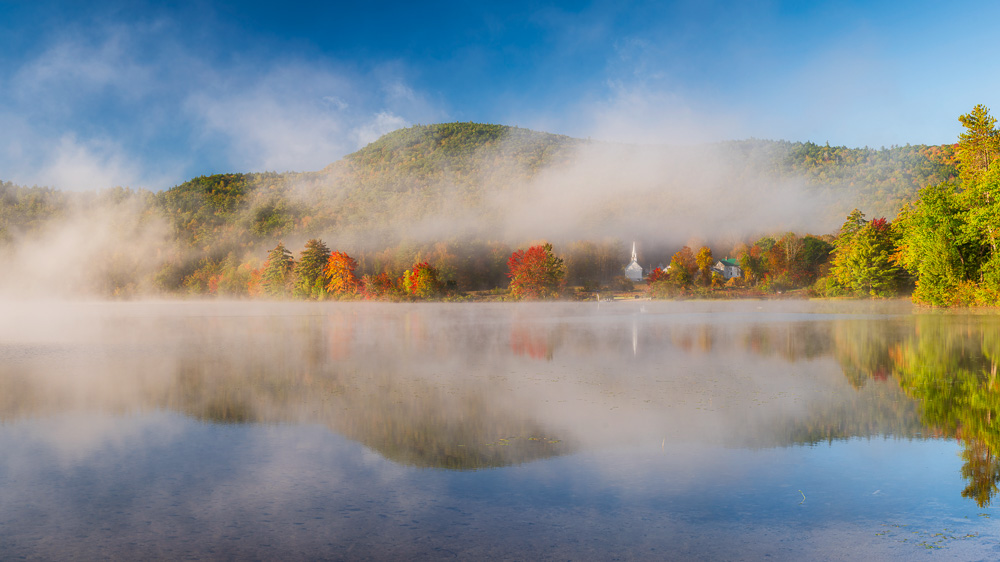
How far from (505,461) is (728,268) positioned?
392 ft

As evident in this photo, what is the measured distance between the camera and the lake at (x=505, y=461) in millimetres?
4824

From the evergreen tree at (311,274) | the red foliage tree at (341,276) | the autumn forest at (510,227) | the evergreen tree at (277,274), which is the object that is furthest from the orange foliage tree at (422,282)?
the evergreen tree at (277,274)

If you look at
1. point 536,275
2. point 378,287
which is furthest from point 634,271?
point 378,287

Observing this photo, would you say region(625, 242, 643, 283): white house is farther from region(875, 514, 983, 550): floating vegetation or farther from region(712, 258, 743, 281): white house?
region(875, 514, 983, 550): floating vegetation

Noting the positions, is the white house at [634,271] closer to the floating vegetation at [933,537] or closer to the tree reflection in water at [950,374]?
the tree reflection in water at [950,374]

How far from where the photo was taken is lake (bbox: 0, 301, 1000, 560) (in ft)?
15.8

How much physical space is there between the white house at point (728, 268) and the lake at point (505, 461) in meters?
105

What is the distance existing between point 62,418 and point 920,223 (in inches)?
1856

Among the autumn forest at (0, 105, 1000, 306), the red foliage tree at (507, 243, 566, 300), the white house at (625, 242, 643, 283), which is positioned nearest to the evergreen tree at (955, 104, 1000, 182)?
the autumn forest at (0, 105, 1000, 306)

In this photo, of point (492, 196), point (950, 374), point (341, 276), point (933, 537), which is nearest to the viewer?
point (933, 537)

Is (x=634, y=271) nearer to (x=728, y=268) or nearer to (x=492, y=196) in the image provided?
(x=728, y=268)

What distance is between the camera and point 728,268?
118 m

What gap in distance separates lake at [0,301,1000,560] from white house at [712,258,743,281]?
105 meters

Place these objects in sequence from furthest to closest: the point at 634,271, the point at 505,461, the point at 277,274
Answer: the point at 634,271
the point at 277,274
the point at 505,461
